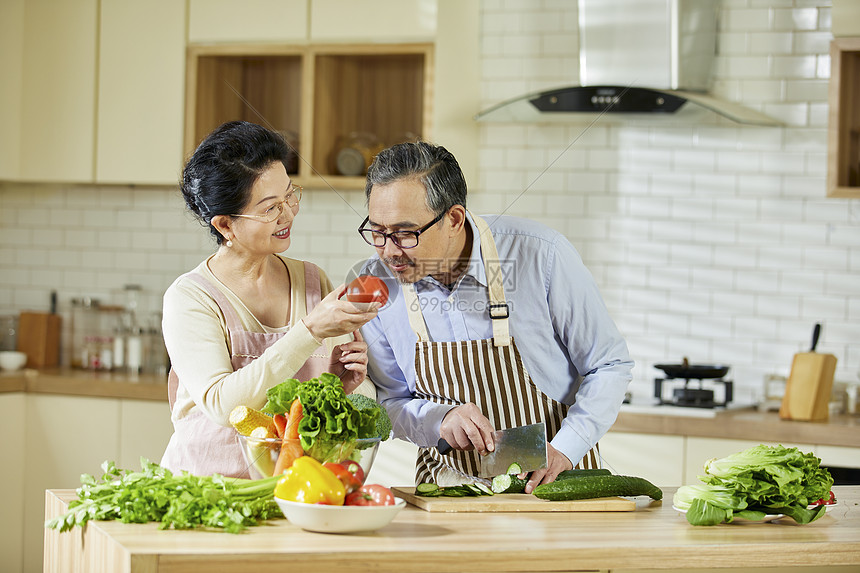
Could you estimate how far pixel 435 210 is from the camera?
227 cm

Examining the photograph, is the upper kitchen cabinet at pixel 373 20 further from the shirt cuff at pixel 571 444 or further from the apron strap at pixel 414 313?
the shirt cuff at pixel 571 444

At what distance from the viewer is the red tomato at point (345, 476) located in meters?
1.70

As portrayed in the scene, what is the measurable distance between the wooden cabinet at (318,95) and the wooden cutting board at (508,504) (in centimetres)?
263

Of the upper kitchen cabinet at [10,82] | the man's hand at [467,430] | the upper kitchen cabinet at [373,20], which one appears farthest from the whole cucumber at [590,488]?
the upper kitchen cabinet at [10,82]

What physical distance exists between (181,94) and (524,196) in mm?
1749

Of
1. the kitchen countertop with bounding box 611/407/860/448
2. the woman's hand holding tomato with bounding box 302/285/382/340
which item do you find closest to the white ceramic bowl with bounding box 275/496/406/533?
the woman's hand holding tomato with bounding box 302/285/382/340

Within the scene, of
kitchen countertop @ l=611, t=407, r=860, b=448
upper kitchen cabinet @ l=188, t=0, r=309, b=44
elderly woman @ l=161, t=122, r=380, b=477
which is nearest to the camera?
elderly woman @ l=161, t=122, r=380, b=477

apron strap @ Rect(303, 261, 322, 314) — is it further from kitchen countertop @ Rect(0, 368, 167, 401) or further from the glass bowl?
kitchen countertop @ Rect(0, 368, 167, 401)

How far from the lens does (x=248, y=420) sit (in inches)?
70.6

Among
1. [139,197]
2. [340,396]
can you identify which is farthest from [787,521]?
[139,197]

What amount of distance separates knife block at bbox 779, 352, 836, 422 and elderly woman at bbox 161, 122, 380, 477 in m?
2.26

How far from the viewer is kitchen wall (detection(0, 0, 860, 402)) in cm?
428

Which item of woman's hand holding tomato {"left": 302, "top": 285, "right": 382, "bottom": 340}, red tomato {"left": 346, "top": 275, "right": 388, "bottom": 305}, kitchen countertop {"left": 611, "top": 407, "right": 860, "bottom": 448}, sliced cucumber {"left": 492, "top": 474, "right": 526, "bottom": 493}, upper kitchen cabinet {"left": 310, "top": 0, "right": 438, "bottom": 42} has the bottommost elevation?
kitchen countertop {"left": 611, "top": 407, "right": 860, "bottom": 448}

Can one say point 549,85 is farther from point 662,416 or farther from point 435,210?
point 435,210
